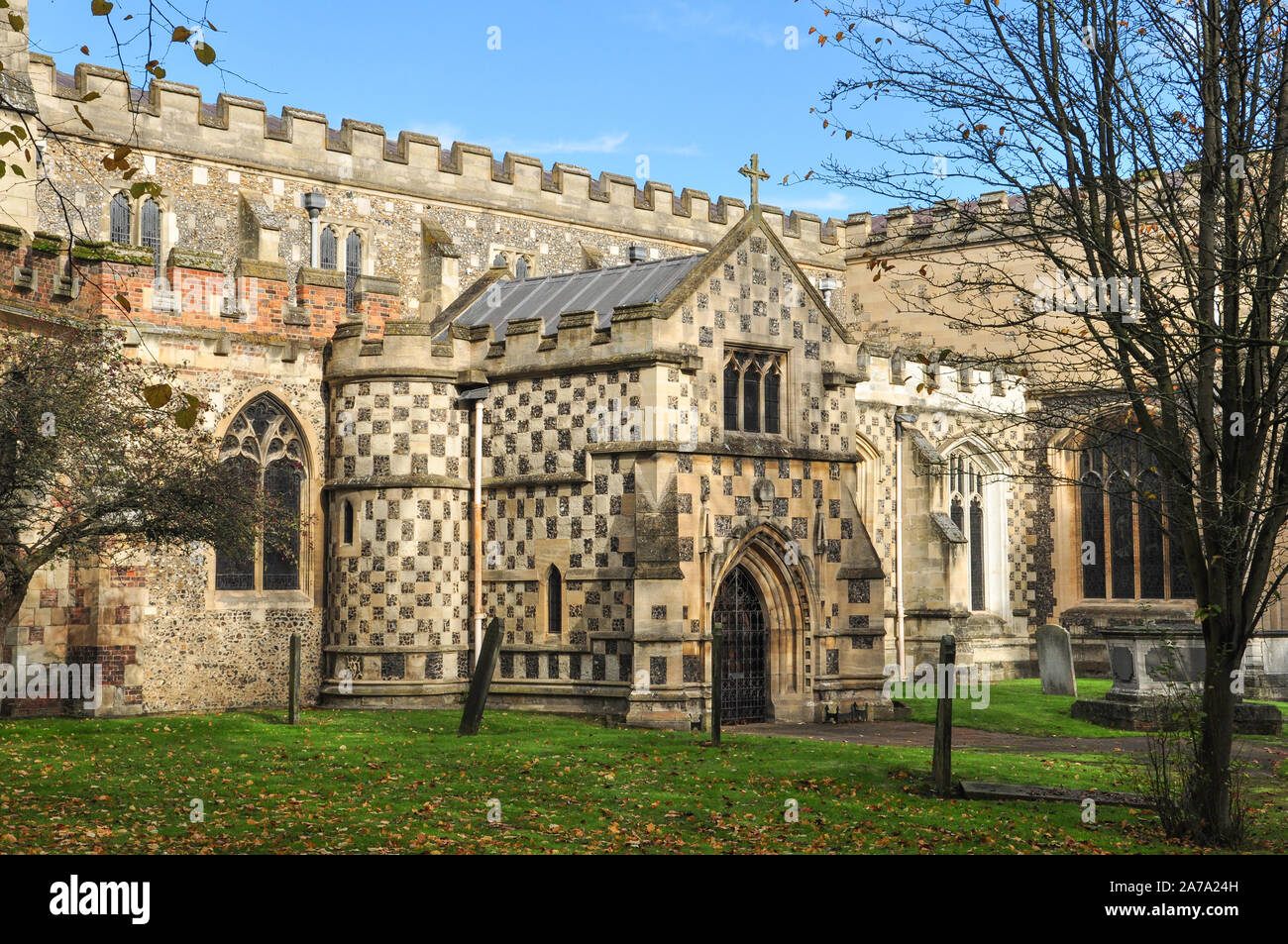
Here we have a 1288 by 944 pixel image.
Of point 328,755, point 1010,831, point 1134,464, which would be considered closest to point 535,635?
point 328,755

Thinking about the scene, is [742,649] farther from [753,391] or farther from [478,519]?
[478,519]

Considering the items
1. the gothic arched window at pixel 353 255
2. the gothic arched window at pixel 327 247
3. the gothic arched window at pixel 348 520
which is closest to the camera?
the gothic arched window at pixel 348 520

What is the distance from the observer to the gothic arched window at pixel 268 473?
78.5ft

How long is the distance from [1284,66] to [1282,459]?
332cm

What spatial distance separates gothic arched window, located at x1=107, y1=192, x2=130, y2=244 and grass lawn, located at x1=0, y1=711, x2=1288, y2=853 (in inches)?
472

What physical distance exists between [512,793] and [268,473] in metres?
11.3

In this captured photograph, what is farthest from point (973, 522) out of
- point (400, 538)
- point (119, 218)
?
point (119, 218)

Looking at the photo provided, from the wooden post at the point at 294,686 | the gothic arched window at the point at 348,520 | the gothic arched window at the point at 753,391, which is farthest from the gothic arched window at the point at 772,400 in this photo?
the wooden post at the point at 294,686

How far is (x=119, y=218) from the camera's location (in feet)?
95.1

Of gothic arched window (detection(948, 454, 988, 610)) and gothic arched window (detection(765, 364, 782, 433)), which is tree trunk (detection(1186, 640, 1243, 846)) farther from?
gothic arched window (detection(948, 454, 988, 610))

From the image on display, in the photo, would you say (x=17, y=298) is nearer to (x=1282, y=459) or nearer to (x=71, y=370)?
(x=71, y=370)

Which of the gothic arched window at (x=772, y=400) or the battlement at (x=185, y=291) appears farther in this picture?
the gothic arched window at (x=772, y=400)

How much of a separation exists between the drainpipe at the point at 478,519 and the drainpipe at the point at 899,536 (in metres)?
10.4

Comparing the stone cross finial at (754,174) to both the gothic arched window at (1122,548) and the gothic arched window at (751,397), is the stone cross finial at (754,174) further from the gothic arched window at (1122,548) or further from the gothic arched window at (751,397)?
the gothic arched window at (1122,548)
